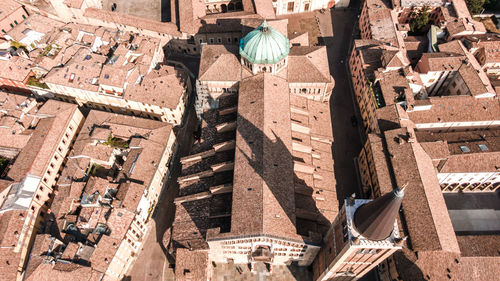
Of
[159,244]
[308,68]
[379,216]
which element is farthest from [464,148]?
[159,244]

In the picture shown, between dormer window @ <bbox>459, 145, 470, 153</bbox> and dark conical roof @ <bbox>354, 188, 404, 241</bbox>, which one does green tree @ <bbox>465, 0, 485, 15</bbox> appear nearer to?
dormer window @ <bbox>459, 145, 470, 153</bbox>

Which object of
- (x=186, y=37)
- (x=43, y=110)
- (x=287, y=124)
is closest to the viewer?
(x=287, y=124)

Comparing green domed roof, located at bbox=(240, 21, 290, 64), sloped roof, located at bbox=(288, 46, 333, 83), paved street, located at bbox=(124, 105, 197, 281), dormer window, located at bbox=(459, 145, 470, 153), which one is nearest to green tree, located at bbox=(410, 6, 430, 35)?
sloped roof, located at bbox=(288, 46, 333, 83)

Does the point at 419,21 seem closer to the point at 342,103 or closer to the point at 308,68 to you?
the point at 342,103

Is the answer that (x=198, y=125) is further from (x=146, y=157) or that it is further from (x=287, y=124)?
(x=287, y=124)

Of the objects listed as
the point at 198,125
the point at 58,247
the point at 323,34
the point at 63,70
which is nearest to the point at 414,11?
the point at 323,34

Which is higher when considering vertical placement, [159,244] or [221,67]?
[221,67]

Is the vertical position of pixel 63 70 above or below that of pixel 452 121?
above
